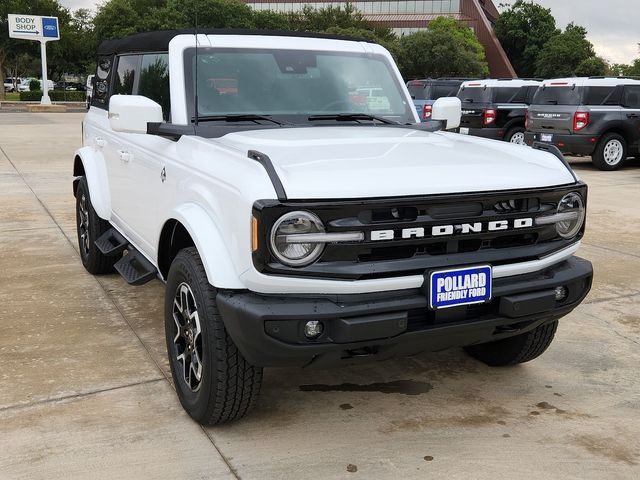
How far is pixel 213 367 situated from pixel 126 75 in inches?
109

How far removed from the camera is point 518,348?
13.1 ft

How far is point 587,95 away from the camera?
46.4 ft

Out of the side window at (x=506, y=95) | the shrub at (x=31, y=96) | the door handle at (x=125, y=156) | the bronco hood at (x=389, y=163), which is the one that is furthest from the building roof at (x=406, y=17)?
the bronco hood at (x=389, y=163)

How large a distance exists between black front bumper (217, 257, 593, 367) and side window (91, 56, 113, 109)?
3.20 m

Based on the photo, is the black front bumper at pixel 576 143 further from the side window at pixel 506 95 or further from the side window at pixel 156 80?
the side window at pixel 156 80

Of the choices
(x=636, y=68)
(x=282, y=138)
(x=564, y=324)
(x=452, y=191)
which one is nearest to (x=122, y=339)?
(x=282, y=138)

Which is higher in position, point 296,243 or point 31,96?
point 31,96

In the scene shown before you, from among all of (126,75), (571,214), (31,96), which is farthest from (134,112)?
(31,96)

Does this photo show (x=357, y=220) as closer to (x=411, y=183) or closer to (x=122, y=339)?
(x=411, y=183)

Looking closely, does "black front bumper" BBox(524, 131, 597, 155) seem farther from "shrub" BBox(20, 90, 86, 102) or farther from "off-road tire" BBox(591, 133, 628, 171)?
"shrub" BBox(20, 90, 86, 102)

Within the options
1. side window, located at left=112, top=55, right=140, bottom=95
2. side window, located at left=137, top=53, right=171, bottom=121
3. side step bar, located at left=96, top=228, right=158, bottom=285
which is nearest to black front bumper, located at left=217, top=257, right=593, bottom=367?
side step bar, located at left=96, top=228, right=158, bottom=285

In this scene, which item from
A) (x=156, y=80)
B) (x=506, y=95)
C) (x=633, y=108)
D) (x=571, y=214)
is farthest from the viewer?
(x=506, y=95)

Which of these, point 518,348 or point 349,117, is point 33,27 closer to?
point 349,117

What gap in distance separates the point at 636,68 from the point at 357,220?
71.1m
